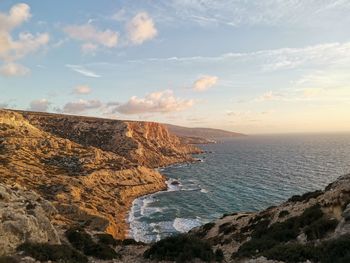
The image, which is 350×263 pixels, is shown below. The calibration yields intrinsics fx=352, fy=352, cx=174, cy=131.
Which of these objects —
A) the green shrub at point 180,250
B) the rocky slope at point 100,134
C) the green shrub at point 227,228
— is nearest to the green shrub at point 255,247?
the green shrub at point 180,250

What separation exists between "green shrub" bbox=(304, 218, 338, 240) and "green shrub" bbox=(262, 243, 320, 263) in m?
3.83

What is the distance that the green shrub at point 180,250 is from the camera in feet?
71.4

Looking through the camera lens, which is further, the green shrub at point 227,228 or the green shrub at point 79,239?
the green shrub at point 227,228

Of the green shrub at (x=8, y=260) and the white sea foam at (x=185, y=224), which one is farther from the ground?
the green shrub at (x=8, y=260)

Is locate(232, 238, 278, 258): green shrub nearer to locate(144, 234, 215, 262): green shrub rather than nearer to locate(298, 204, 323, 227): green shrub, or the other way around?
locate(144, 234, 215, 262): green shrub

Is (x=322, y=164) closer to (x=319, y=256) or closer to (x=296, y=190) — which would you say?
(x=296, y=190)

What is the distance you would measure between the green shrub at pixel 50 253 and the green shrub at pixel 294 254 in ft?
35.2

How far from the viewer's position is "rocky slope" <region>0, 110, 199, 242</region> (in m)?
74.3

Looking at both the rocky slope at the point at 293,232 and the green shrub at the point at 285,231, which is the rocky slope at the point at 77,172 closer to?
the rocky slope at the point at 293,232

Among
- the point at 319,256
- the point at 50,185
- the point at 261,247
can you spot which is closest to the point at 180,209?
the point at 50,185

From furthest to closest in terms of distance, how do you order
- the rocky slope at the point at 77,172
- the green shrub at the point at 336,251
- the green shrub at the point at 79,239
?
the rocky slope at the point at 77,172 < the green shrub at the point at 79,239 < the green shrub at the point at 336,251

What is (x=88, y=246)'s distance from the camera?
2516 cm

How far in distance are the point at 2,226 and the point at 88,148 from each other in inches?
4551

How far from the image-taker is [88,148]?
13412 centimetres
